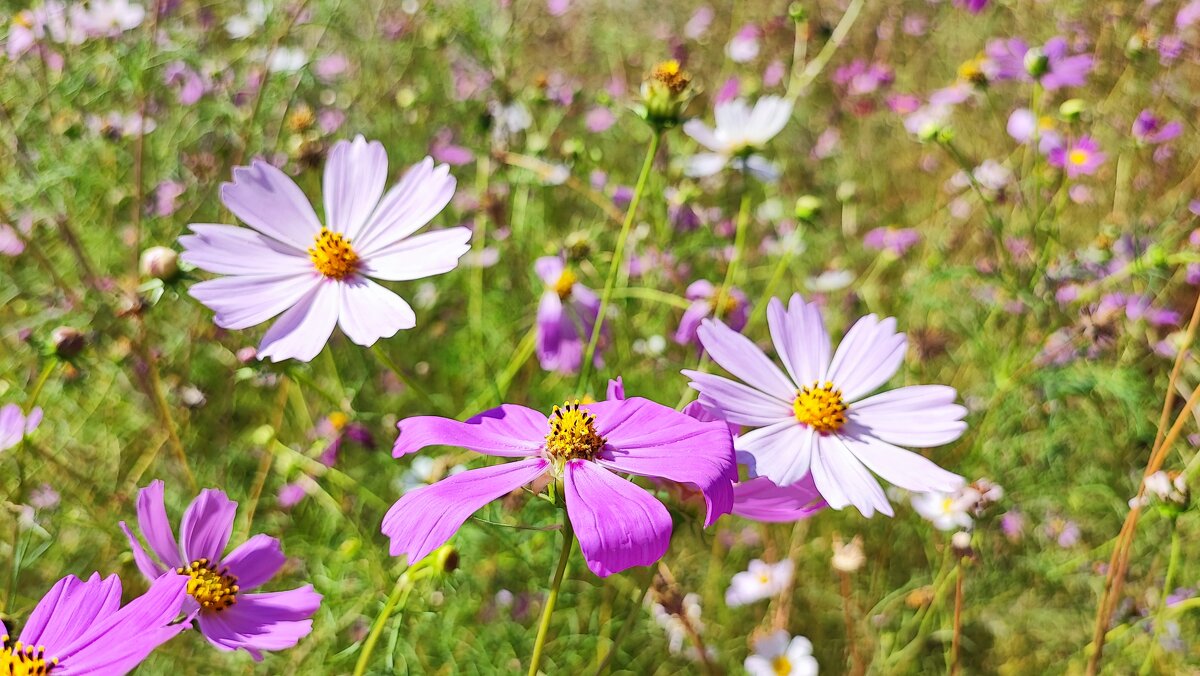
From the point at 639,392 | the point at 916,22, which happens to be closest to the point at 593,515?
the point at 639,392

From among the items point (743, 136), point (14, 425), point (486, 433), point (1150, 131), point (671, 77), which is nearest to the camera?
point (486, 433)

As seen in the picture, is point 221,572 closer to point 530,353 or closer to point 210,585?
point 210,585

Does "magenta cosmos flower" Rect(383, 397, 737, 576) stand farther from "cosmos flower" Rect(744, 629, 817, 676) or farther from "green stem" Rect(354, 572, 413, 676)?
"cosmos flower" Rect(744, 629, 817, 676)

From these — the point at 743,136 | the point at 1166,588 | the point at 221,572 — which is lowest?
the point at 221,572

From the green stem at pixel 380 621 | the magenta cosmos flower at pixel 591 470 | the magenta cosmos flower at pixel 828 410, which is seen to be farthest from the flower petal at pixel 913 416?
the green stem at pixel 380 621

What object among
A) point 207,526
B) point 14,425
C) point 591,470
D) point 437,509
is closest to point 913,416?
point 591,470

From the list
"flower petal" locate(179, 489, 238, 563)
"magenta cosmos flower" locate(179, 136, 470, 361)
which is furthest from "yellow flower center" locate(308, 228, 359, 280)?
"flower petal" locate(179, 489, 238, 563)
